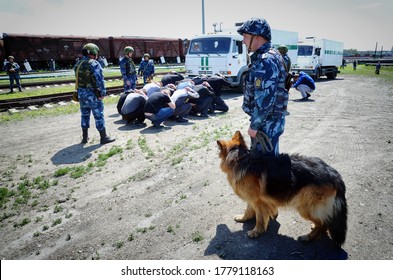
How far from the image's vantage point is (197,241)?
302 cm

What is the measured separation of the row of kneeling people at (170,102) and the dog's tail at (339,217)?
547 cm

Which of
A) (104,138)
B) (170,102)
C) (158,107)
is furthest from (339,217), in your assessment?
(170,102)

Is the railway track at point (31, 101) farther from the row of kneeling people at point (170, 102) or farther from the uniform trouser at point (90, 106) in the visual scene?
the uniform trouser at point (90, 106)

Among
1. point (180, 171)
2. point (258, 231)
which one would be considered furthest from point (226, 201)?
point (180, 171)

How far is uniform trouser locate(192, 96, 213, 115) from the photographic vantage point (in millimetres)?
8648

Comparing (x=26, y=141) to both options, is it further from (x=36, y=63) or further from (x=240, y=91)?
(x=36, y=63)

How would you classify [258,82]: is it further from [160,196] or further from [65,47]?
[65,47]

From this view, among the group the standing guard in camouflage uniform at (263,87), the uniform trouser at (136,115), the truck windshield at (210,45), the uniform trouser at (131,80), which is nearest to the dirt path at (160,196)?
the uniform trouser at (136,115)

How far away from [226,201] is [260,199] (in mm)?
1066

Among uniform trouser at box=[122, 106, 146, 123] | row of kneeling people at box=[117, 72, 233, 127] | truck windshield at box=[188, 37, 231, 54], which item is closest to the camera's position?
row of kneeling people at box=[117, 72, 233, 127]

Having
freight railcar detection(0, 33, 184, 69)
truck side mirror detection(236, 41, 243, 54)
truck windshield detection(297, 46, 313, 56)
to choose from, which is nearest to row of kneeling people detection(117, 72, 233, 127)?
truck side mirror detection(236, 41, 243, 54)

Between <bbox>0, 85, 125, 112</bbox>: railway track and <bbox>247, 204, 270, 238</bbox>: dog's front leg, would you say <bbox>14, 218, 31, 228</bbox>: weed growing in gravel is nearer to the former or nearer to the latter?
<bbox>247, 204, 270, 238</bbox>: dog's front leg

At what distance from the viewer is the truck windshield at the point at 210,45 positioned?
12.4m

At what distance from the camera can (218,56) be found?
12203 mm
